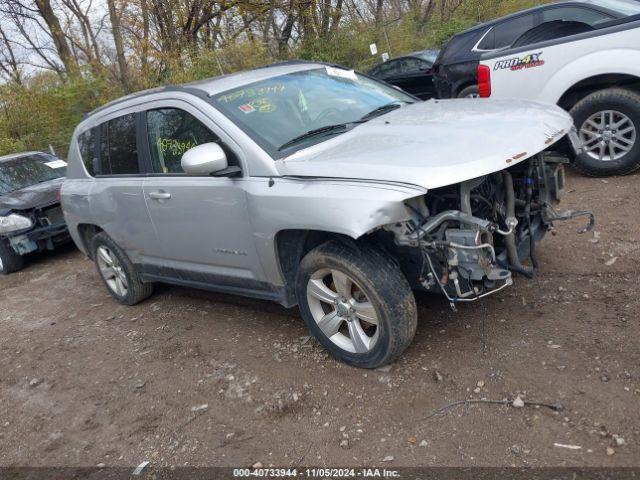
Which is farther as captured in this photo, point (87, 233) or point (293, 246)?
point (87, 233)

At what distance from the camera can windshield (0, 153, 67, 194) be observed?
784cm

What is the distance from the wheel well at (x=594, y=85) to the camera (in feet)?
17.6

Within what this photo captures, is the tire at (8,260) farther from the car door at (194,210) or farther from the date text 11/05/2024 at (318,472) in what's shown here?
the date text 11/05/2024 at (318,472)

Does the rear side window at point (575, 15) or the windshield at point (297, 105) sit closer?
the windshield at point (297, 105)

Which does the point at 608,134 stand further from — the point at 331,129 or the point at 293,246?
the point at 293,246

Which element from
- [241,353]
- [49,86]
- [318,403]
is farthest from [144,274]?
[49,86]

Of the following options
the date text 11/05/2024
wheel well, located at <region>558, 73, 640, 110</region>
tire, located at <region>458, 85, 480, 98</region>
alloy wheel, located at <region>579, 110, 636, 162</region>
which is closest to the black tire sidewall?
the date text 11/05/2024

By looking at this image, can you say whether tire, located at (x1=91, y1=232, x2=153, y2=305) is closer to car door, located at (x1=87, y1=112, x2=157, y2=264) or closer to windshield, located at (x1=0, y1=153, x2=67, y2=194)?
car door, located at (x1=87, y1=112, x2=157, y2=264)

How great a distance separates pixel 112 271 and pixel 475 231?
3.74 meters

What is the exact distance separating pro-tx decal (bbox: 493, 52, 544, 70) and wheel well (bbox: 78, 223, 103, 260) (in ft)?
15.3

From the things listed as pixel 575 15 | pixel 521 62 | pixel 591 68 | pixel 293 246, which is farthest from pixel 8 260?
pixel 575 15

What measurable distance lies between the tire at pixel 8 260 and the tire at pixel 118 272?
2.73 meters

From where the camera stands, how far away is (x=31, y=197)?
23.8 ft

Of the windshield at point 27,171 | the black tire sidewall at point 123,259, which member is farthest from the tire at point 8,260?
the black tire sidewall at point 123,259
